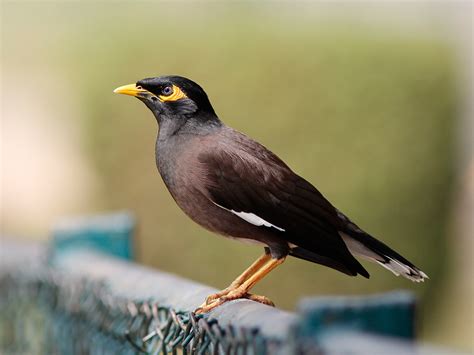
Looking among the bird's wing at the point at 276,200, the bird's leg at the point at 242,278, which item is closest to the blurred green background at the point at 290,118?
the bird's leg at the point at 242,278

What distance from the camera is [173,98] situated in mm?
2803

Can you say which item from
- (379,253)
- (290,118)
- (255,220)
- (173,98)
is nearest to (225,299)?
(255,220)

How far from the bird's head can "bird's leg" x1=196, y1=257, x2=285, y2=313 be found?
0.43 metres

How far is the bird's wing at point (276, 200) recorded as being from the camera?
269 cm

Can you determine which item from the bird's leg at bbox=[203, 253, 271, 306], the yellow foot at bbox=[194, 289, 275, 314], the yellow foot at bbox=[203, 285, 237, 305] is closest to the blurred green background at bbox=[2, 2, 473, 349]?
the bird's leg at bbox=[203, 253, 271, 306]

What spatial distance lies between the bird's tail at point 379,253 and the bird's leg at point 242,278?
0.26m

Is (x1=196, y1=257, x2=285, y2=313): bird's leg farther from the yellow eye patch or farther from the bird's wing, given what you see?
the yellow eye patch

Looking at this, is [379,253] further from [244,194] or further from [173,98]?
[173,98]

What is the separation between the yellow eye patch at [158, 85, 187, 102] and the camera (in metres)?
2.79

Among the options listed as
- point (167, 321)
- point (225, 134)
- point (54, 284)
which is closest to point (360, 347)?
point (167, 321)

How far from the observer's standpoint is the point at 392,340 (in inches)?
64.1

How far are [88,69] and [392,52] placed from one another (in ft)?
8.90

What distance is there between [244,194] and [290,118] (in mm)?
5942

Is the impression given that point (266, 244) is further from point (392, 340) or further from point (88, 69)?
point (88, 69)
